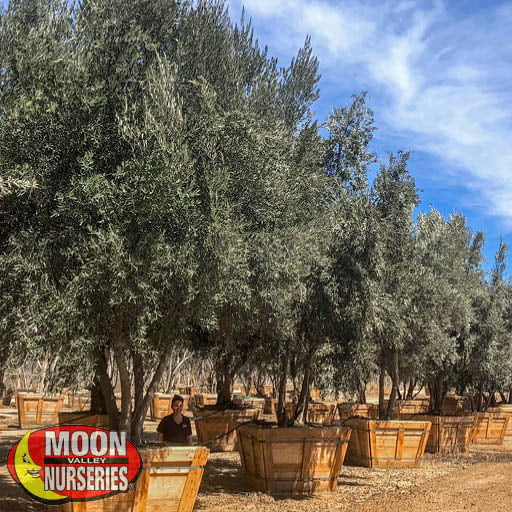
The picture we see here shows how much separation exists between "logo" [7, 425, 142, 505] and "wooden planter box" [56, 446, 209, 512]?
0.35 ft

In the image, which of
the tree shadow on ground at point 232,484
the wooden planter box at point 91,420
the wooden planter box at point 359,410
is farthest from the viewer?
the wooden planter box at point 359,410

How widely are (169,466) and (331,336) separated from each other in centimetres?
405

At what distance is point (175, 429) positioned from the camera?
418 inches

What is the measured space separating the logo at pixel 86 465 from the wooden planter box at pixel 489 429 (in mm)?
19745

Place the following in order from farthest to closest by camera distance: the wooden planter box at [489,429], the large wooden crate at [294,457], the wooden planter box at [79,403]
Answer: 1. the wooden planter box at [79,403]
2. the wooden planter box at [489,429]
3. the large wooden crate at [294,457]

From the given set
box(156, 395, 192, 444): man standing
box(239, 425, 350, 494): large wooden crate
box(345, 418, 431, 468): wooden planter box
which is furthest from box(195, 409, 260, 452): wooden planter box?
box(156, 395, 192, 444): man standing

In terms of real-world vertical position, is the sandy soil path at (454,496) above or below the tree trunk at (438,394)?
below

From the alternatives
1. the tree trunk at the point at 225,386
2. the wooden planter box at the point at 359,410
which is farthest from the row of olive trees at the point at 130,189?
the wooden planter box at the point at 359,410

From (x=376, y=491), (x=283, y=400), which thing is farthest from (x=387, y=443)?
(x=283, y=400)

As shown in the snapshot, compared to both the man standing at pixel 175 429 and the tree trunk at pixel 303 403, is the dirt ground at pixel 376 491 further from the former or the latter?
the tree trunk at pixel 303 403

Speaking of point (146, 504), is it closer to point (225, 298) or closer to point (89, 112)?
point (225, 298)

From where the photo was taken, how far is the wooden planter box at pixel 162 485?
335 inches

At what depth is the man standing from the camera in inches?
416

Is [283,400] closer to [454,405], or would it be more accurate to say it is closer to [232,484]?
[232,484]
